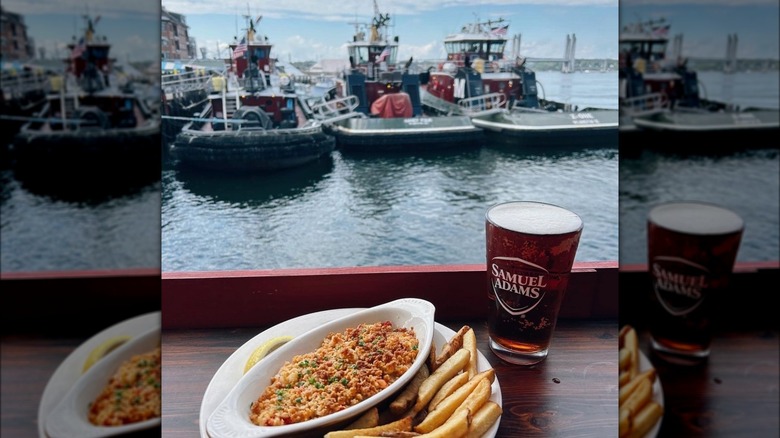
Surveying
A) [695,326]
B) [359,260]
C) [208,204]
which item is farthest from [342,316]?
[208,204]

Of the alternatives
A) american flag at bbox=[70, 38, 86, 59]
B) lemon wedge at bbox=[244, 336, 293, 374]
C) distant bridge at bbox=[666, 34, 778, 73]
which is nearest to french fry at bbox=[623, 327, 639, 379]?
distant bridge at bbox=[666, 34, 778, 73]

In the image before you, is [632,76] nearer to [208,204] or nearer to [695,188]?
[695,188]

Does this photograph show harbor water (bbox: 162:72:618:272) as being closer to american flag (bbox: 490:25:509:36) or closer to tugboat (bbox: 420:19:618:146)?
tugboat (bbox: 420:19:618:146)

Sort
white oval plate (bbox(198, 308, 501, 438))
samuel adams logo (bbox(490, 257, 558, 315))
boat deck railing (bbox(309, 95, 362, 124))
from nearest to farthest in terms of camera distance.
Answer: white oval plate (bbox(198, 308, 501, 438)) < samuel adams logo (bbox(490, 257, 558, 315)) < boat deck railing (bbox(309, 95, 362, 124))

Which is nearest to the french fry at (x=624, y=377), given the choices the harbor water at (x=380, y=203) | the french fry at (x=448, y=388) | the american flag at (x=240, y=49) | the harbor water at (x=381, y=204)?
the french fry at (x=448, y=388)

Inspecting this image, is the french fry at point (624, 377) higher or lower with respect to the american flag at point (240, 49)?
lower

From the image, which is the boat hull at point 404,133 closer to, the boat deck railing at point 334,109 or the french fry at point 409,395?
the boat deck railing at point 334,109
